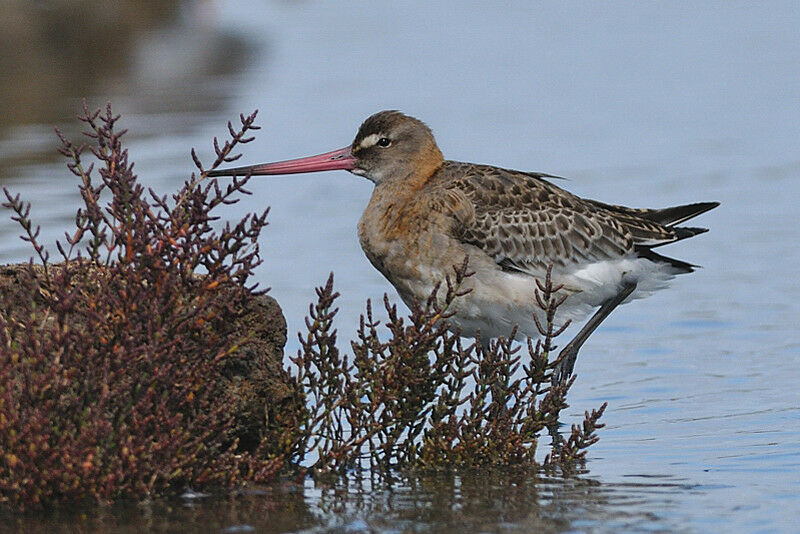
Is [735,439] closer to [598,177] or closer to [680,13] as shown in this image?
[598,177]

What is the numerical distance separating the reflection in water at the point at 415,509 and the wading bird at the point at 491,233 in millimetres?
1583

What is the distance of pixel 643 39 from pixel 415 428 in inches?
644

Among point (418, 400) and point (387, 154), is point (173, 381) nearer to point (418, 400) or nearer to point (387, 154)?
point (418, 400)

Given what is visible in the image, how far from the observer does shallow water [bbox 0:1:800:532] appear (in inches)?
253

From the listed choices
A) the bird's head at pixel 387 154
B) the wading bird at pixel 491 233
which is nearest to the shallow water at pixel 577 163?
the wading bird at pixel 491 233

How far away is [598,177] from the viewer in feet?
47.5

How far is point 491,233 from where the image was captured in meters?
8.23

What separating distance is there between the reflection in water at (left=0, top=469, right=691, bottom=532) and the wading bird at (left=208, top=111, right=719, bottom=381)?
1583 millimetres

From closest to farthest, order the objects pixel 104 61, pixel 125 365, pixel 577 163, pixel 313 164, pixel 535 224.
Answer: pixel 125 365
pixel 535 224
pixel 313 164
pixel 577 163
pixel 104 61

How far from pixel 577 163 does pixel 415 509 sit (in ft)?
30.6

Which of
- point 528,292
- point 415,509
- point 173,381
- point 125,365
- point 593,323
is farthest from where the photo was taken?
point 593,323

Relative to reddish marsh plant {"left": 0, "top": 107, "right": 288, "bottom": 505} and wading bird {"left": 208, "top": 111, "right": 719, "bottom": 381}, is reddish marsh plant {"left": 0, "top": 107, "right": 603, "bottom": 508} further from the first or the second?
wading bird {"left": 208, "top": 111, "right": 719, "bottom": 381}

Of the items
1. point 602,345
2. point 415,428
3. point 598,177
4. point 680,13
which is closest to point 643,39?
point 680,13

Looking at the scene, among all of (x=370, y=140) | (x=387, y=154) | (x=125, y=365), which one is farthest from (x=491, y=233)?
(x=125, y=365)
